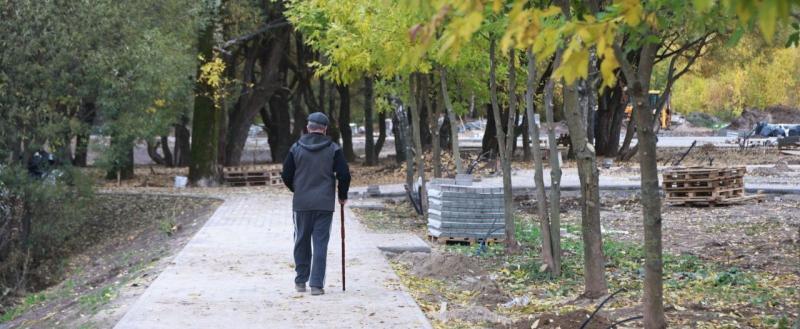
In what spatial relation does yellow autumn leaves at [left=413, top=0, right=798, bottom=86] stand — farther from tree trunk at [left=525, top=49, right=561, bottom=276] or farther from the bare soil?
the bare soil

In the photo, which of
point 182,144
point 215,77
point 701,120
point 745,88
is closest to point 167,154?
point 182,144

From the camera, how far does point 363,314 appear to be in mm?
9453

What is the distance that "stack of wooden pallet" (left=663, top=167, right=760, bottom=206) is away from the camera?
2314cm

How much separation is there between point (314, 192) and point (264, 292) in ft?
3.70

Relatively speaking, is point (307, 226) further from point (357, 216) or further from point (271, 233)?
point (357, 216)

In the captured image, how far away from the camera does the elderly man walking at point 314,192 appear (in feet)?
→ 34.6

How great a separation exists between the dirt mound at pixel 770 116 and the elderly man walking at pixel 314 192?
249 feet

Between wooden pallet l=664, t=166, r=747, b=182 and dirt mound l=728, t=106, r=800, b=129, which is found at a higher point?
dirt mound l=728, t=106, r=800, b=129

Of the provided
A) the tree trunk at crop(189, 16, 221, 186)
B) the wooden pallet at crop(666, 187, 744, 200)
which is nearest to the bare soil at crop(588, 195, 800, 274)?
the wooden pallet at crop(666, 187, 744, 200)

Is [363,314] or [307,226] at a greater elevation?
[307,226]

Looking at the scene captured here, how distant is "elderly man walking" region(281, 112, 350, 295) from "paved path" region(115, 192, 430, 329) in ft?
0.92

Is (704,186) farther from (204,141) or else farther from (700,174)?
(204,141)

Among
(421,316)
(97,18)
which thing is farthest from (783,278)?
(97,18)

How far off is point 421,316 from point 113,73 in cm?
1748
